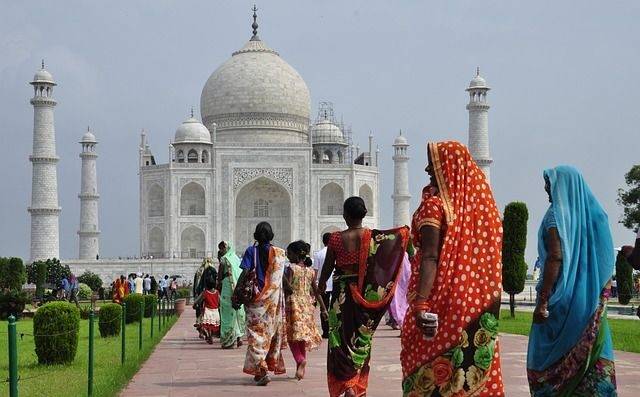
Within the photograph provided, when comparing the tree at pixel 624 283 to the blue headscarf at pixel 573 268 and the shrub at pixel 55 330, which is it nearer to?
the shrub at pixel 55 330

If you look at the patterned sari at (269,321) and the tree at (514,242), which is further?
the tree at (514,242)

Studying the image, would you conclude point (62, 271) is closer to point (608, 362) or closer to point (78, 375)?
point (78, 375)

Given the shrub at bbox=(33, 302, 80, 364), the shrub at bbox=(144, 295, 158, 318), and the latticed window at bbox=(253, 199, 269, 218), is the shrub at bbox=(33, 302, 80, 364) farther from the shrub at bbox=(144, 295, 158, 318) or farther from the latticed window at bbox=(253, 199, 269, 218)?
the latticed window at bbox=(253, 199, 269, 218)

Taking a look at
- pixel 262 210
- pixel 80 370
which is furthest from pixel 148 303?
pixel 262 210

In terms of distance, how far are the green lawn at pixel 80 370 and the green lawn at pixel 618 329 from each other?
4215 millimetres

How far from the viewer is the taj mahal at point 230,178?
114 ft

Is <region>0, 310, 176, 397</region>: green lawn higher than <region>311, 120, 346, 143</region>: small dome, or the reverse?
<region>311, 120, 346, 143</region>: small dome

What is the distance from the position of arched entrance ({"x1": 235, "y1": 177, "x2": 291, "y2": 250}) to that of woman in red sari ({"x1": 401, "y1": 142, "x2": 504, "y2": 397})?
3406 centimetres

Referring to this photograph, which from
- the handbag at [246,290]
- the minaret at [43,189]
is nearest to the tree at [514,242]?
the handbag at [246,290]

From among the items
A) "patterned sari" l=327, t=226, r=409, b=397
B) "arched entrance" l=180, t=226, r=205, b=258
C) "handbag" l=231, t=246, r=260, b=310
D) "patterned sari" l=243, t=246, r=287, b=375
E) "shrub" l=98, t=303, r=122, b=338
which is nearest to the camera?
"patterned sari" l=327, t=226, r=409, b=397

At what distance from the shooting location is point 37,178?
34.5 meters

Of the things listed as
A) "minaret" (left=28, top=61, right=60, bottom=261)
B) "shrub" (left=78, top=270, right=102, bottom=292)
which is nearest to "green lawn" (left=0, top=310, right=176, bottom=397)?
"shrub" (left=78, top=270, right=102, bottom=292)

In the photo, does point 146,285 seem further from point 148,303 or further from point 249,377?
point 249,377

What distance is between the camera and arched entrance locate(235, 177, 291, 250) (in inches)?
1511
